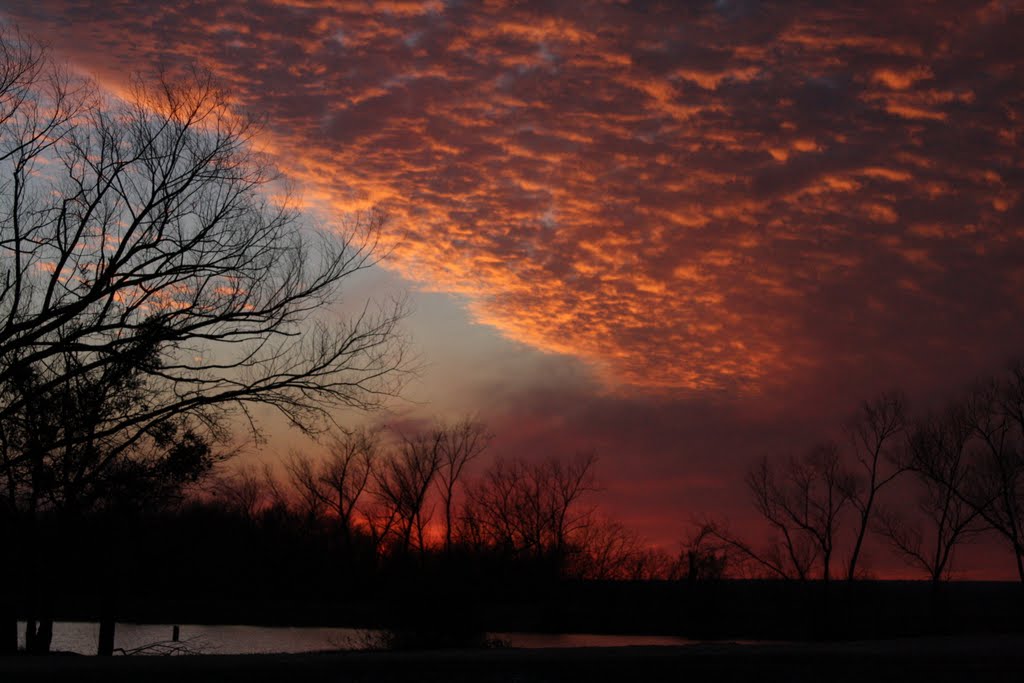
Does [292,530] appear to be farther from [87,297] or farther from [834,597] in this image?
[87,297]

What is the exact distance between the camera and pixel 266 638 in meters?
51.4

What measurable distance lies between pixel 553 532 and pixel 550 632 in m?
12.6

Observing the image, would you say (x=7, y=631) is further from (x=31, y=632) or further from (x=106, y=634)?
(x=106, y=634)

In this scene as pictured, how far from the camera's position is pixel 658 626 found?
5897 centimetres

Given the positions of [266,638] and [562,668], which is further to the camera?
[266,638]

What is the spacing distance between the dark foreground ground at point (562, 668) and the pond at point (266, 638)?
20949 mm

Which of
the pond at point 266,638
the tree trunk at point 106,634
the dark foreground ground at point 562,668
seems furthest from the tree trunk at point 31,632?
the pond at point 266,638

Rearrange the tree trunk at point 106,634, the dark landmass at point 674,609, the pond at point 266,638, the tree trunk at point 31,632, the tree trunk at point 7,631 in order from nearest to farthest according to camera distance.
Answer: the tree trunk at point 7,631 < the tree trunk at point 31,632 < the tree trunk at point 106,634 < the pond at point 266,638 < the dark landmass at point 674,609

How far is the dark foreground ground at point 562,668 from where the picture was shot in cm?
1355

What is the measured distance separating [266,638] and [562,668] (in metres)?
40.4

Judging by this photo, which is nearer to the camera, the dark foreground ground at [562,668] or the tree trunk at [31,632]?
the dark foreground ground at [562,668]

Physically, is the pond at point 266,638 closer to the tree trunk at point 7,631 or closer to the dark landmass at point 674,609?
the dark landmass at point 674,609

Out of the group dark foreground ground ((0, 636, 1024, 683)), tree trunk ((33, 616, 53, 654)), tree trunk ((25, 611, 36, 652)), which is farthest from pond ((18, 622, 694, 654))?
dark foreground ground ((0, 636, 1024, 683))

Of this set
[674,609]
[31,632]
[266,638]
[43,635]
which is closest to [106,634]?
[31,632]
